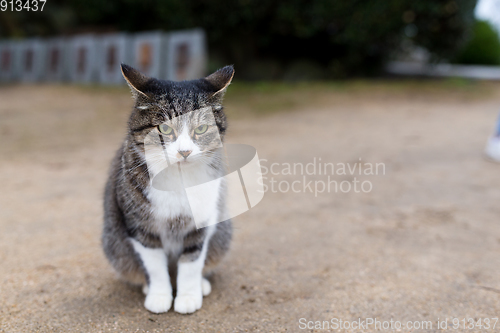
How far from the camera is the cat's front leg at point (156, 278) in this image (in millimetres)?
1857

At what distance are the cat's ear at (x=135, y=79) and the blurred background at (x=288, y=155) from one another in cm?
51

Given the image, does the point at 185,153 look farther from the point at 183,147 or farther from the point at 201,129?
the point at 201,129

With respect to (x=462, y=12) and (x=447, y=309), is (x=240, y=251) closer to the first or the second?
(x=447, y=309)

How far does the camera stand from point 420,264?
2.38m

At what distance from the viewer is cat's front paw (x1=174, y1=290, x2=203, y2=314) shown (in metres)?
1.87

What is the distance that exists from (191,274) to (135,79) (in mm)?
918

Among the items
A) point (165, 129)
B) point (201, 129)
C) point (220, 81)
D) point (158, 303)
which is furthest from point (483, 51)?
point (158, 303)

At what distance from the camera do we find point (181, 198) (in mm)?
1760

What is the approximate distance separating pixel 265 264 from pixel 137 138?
43.3 inches

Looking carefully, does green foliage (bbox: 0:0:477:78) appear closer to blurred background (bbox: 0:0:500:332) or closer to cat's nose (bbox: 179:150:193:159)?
blurred background (bbox: 0:0:500:332)

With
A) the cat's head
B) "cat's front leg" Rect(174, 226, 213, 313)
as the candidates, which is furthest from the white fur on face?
"cat's front leg" Rect(174, 226, 213, 313)

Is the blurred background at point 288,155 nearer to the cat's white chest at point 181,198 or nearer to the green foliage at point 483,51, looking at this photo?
the green foliage at point 483,51

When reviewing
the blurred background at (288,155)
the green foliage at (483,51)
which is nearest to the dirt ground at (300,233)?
the blurred background at (288,155)

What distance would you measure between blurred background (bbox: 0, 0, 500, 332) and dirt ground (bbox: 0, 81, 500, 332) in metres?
0.01
